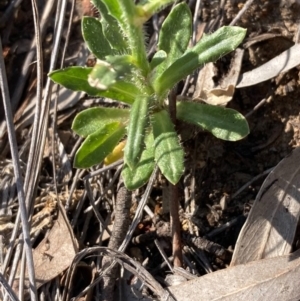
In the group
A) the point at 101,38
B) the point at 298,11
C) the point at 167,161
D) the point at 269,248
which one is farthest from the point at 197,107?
the point at 298,11

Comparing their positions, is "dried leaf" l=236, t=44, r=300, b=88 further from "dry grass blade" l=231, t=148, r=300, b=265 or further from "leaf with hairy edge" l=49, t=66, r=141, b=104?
"leaf with hairy edge" l=49, t=66, r=141, b=104

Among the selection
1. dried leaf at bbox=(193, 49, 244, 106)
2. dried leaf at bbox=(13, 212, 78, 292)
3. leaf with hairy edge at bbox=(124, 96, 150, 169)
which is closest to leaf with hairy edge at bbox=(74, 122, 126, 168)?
leaf with hairy edge at bbox=(124, 96, 150, 169)

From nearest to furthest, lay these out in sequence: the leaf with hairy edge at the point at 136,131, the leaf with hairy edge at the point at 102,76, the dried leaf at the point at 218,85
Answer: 1. the leaf with hairy edge at the point at 102,76
2. the leaf with hairy edge at the point at 136,131
3. the dried leaf at the point at 218,85

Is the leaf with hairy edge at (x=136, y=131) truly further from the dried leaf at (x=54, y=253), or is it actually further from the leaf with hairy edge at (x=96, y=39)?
the dried leaf at (x=54, y=253)

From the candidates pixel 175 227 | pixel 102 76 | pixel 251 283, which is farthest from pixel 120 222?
pixel 102 76

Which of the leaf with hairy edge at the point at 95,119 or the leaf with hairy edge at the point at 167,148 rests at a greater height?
the leaf with hairy edge at the point at 95,119

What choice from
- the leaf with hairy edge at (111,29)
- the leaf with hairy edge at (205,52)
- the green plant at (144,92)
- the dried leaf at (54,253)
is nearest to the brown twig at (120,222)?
the dried leaf at (54,253)
